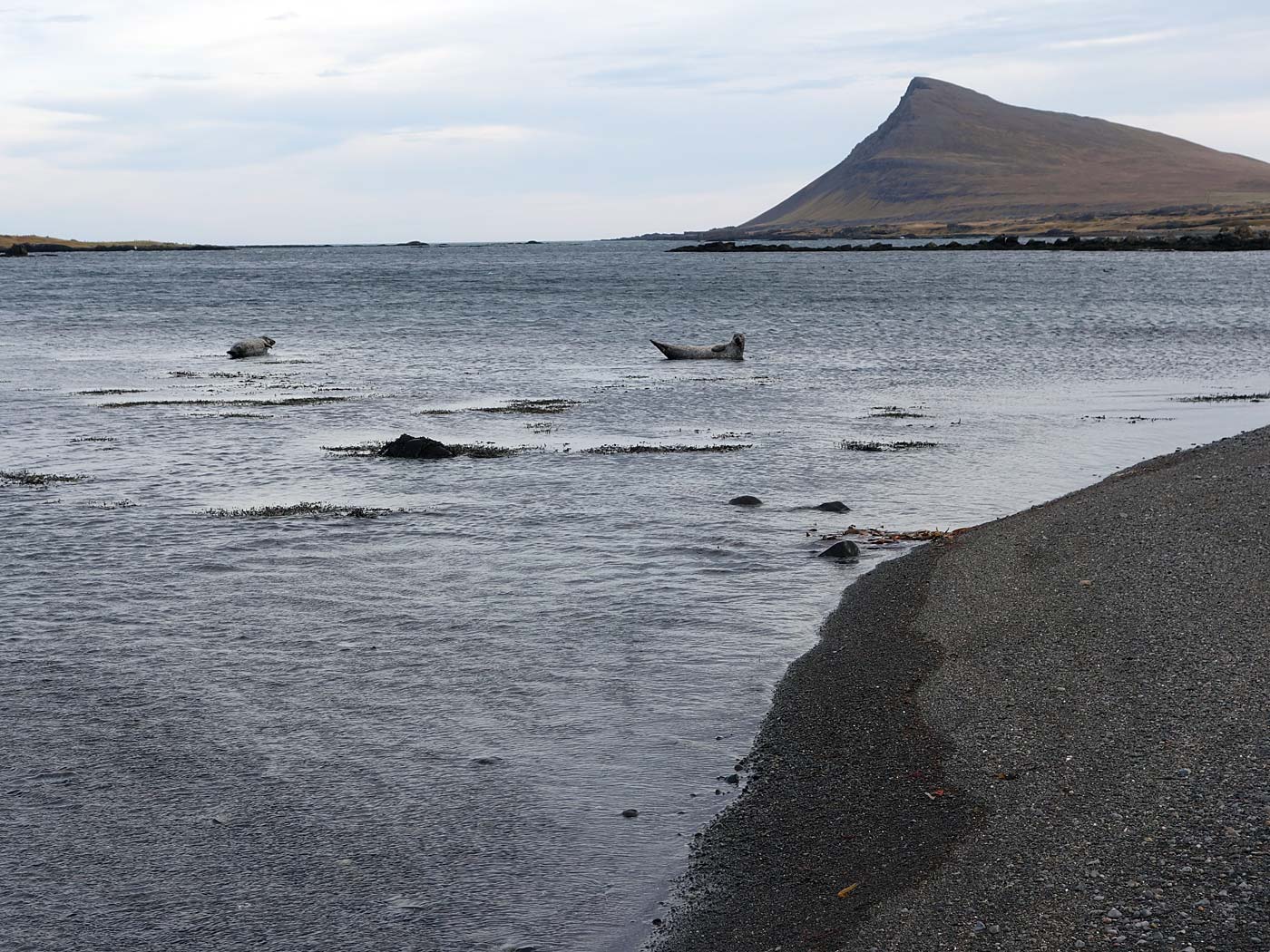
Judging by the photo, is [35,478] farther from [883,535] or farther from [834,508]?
[883,535]

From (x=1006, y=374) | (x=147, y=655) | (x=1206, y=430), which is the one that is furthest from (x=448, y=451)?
(x=1006, y=374)

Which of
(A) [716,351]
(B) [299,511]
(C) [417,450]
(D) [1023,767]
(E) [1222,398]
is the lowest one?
(D) [1023,767]

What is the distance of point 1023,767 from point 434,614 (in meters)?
7.52

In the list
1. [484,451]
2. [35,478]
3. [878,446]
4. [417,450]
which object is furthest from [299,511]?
[878,446]

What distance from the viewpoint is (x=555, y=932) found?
24.3ft

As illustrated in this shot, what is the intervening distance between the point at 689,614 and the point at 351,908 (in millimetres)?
6860

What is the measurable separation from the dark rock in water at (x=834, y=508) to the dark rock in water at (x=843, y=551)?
3.09 metres

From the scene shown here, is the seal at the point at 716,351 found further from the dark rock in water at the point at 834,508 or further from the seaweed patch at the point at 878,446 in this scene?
the dark rock in water at the point at 834,508

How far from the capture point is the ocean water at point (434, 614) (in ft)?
26.7

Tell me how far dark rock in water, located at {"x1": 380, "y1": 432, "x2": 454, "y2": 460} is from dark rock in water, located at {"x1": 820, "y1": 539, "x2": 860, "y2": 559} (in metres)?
10.7

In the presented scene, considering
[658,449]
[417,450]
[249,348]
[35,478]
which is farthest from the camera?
[249,348]

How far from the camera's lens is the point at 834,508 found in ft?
64.4

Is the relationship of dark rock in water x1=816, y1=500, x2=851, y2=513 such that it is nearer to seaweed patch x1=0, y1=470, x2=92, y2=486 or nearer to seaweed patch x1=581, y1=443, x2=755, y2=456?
seaweed patch x1=581, y1=443, x2=755, y2=456

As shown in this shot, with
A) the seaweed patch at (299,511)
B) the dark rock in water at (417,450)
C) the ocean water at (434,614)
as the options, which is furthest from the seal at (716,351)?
the seaweed patch at (299,511)
